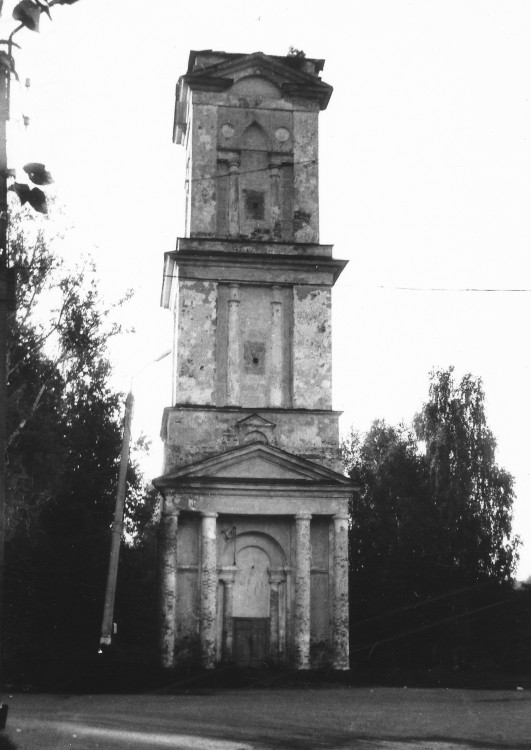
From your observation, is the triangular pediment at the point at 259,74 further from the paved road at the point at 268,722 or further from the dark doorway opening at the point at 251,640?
the paved road at the point at 268,722

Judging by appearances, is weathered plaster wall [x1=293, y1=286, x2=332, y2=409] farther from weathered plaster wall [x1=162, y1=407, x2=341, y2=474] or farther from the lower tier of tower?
the lower tier of tower

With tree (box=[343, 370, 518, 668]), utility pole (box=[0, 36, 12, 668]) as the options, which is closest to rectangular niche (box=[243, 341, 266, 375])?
tree (box=[343, 370, 518, 668])

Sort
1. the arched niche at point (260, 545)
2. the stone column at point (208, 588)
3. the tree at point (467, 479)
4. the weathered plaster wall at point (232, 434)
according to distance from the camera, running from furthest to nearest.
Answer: the tree at point (467, 479)
the weathered plaster wall at point (232, 434)
the arched niche at point (260, 545)
the stone column at point (208, 588)

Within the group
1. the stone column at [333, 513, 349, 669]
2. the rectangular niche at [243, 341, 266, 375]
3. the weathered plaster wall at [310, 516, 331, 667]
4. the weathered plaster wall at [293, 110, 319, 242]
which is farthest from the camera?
the weathered plaster wall at [293, 110, 319, 242]

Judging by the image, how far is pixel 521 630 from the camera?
37.1 m

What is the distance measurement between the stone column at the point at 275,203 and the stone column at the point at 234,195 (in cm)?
101

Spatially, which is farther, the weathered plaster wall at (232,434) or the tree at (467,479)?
the tree at (467,479)

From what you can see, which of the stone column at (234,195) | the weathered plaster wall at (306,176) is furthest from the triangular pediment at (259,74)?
the stone column at (234,195)

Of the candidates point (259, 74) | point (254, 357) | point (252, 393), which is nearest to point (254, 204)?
point (259, 74)

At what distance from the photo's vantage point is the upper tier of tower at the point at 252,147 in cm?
2897

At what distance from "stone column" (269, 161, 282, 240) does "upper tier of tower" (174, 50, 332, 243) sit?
1.2 inches

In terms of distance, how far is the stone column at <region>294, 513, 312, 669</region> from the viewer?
83.9 ft

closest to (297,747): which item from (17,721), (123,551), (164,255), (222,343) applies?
(17,721)

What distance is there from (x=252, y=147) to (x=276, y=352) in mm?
6469
